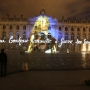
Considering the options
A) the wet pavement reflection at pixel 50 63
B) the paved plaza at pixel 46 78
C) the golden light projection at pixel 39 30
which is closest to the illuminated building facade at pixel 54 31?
the golden light projection at pixel 39 30

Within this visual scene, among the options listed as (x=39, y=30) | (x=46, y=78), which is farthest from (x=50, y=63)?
(x=39, y=30)

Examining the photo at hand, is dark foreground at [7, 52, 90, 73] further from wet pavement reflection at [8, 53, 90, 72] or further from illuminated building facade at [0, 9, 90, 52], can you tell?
illuminated building facade at [0, 9, 90, 52]

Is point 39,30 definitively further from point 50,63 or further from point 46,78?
point 46,78

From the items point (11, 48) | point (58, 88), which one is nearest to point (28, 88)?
point (58, 88)

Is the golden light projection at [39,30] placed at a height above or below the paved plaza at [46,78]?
above

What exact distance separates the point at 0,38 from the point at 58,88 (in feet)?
264

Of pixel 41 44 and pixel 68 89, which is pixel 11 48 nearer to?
pixel 41 44

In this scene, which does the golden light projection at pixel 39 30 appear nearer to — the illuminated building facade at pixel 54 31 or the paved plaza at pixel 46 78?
the illuminated building facade at pixel 54 31

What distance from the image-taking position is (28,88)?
28.2ft

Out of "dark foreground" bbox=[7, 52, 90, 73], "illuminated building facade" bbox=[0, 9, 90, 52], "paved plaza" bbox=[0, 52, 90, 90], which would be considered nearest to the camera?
"paved plaza" bbox=[0, 52, 90, 90]

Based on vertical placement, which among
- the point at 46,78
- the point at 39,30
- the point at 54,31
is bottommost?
the point at 46,78

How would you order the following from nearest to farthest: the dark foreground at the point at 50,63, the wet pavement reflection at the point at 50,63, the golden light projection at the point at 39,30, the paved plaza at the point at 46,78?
the paved plaza at the point at 46,78
the dark foreground at the point at 50,63
the wet pavement reflection at the point at 50,63
the golden light projection at the point at 39,30

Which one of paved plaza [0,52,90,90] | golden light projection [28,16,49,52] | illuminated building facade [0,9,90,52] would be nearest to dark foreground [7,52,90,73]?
paved plaza [0,52,90,90]

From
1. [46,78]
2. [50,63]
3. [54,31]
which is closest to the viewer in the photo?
[46,78]
